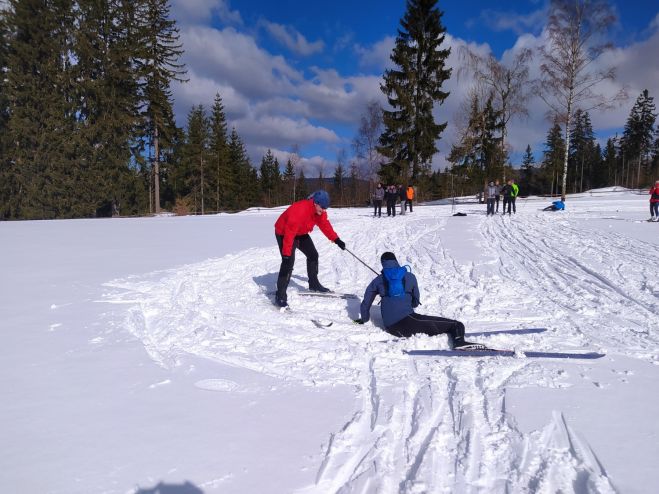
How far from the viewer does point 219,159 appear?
138ft

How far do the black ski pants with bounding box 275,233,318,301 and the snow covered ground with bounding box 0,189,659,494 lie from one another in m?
0.44

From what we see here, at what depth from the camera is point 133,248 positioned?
10258mm

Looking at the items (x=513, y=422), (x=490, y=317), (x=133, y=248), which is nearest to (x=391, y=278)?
(x=490, y=317)

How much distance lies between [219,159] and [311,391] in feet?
139

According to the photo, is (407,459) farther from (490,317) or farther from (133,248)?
(133,248)

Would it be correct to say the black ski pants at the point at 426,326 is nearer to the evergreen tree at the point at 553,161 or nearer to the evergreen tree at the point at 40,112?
the evergreen tree at the point at 40,112

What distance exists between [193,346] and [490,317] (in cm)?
385

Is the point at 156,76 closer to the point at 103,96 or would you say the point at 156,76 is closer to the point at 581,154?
the point at 103,96

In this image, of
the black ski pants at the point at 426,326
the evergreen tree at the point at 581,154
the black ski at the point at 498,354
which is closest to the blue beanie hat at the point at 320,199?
the black ski pants at the point at 426,326

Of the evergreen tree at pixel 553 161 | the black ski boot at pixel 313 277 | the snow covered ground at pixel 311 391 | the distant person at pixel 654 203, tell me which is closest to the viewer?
the snow covered ground at pixel 311 391

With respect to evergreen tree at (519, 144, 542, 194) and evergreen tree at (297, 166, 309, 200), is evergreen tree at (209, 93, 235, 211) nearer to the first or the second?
evergreen tree at (297, 166, 309, 200)

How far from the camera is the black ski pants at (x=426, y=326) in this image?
4.22 metres

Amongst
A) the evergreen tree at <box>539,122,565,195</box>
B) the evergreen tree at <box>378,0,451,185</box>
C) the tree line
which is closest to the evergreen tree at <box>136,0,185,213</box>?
the tree line

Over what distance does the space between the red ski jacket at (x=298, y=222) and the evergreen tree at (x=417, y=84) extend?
23406 mm
